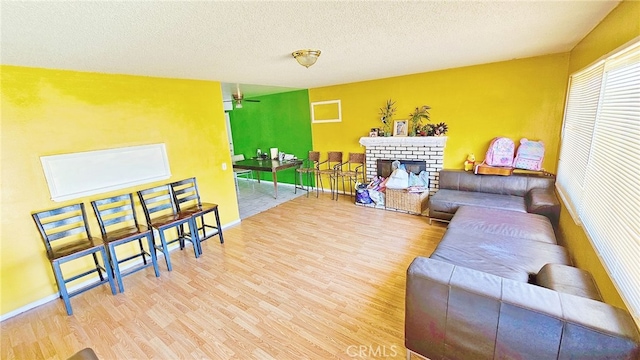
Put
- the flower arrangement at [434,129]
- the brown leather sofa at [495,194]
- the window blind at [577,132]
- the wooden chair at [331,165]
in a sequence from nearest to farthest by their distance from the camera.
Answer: the window blind at [577,132] → the brown leather sofa at [495,194] → the flower arrangement at [434,129] → the wooden chair at [331,165]

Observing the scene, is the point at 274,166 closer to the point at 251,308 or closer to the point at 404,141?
the point at 404,141

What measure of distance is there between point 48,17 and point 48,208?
1930 millimetres

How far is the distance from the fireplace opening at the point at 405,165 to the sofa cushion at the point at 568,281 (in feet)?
9.09

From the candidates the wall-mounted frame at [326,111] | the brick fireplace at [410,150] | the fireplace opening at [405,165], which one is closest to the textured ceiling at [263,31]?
the brick fireplace at [410,150]

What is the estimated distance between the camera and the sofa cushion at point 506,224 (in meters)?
2.42

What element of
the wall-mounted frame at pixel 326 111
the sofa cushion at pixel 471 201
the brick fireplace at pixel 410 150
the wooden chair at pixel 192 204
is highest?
the wall-mounted frame at pixel 326 111

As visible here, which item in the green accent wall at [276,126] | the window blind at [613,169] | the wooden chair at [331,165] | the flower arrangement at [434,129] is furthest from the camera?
the green accent wall at [276,126]

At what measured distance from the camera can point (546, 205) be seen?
2832 millimetres

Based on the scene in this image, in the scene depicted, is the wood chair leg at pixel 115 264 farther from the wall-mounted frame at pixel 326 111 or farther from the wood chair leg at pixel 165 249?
the wall-mounted frame at pixel 326 111

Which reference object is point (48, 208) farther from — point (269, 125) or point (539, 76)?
point (539, 76)

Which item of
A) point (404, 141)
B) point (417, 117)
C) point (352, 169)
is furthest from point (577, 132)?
point (352, 169)

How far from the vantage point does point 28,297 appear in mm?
2404

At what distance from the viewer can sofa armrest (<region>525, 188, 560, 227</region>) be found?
2.81 m

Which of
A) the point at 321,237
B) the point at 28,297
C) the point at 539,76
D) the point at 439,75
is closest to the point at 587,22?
the point at 539,76
